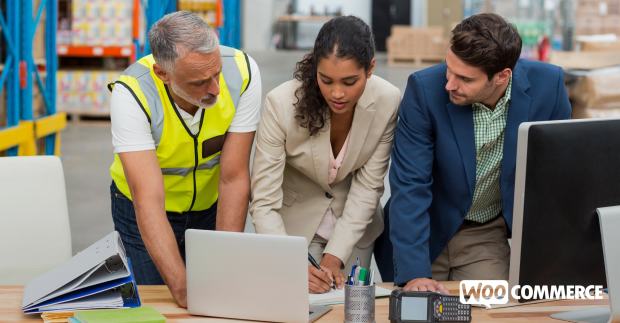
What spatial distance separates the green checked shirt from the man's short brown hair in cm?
20

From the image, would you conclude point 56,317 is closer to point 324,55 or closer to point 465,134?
point 324,55

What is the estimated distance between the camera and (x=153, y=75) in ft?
9.06

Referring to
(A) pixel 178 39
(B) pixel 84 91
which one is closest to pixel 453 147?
(A) pixel 178 39

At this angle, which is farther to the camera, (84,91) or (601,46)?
(84,91)

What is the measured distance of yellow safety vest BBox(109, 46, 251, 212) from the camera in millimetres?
2730

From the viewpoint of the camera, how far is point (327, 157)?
297 cm

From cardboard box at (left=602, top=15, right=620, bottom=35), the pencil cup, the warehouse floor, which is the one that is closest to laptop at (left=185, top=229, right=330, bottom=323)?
the pencil cup

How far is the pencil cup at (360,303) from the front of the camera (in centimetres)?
230

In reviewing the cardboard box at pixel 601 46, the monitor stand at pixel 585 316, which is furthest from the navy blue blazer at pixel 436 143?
the cardboard box at pixel 601 46

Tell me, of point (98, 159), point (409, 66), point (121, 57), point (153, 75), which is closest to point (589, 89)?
point (98, 159)

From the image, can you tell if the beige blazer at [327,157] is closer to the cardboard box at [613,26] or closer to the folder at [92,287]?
the folder at [92,287]

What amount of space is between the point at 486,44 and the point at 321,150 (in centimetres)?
65

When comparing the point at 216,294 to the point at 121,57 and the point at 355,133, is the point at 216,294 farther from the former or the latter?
the point at 121,57

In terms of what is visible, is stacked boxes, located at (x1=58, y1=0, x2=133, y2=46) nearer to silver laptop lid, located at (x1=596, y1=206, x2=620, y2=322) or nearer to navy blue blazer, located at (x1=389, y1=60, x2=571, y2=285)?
navy blue blazer, located at (x1=389, y1=60, x2=571, y2=285)
